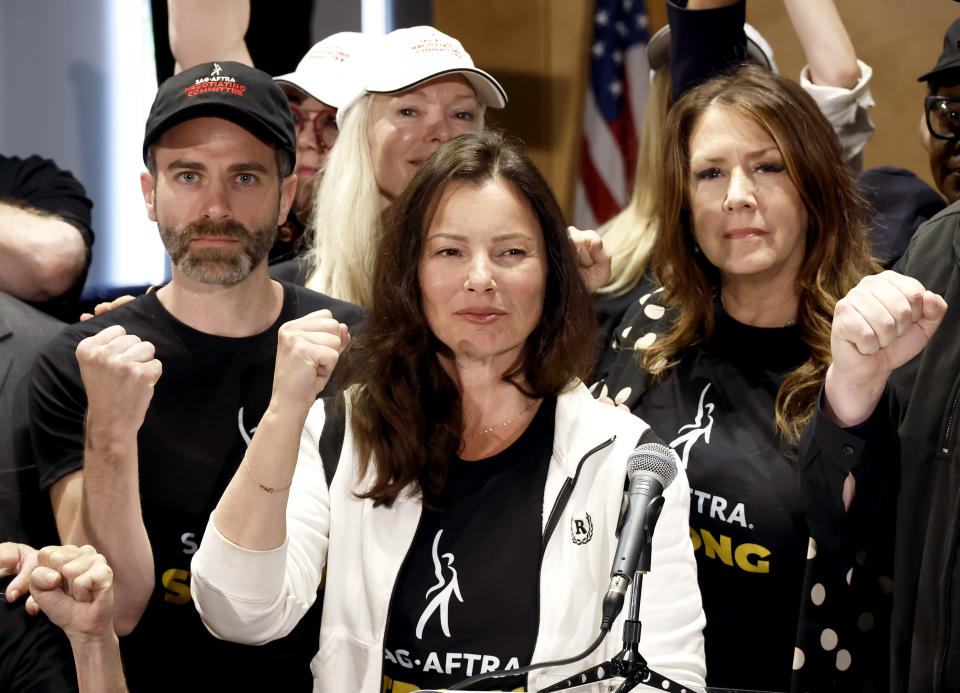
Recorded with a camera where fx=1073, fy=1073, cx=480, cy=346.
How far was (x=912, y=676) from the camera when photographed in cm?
192

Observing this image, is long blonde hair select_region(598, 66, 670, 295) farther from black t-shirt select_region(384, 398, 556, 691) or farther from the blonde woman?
black t-shirt select_region(384, 398, 556, 691)

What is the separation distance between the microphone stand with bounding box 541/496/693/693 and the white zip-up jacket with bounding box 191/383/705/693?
367 mm

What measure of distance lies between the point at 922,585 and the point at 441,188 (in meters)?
1.17

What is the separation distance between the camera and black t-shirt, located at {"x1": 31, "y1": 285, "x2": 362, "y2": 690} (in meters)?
2.20

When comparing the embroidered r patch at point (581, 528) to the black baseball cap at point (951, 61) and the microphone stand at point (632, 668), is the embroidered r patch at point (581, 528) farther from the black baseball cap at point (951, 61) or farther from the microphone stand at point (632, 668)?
the black baseball cap at point (951, 61)

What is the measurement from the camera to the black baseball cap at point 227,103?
93.2 inches

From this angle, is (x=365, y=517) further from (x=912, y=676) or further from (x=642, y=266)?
(x=642, y=266)

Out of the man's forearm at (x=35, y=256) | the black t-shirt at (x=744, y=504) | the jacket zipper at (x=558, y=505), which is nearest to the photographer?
the jacket zipper at (x=558, y=505)

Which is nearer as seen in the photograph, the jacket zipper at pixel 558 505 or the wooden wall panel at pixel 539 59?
the jacket zipper at pixel 558 505

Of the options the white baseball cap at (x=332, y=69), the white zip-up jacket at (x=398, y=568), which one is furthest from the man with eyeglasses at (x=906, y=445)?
the white baseball cap at (x=332, y=69)

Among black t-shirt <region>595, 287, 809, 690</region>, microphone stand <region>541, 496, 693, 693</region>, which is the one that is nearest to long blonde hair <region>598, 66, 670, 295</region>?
black t-shirt <region>595, 287, 809, 690</region>

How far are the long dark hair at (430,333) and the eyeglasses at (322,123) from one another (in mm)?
1393

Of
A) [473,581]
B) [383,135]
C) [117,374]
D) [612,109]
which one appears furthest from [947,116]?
[612,109]

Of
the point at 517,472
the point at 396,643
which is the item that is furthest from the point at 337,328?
the point at 396,643
